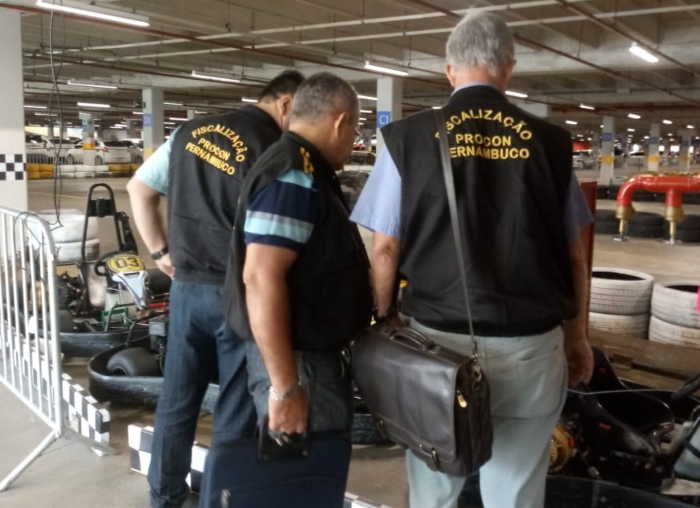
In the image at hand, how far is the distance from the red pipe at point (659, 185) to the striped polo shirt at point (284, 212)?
2.34 metres

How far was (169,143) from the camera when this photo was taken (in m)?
2.18

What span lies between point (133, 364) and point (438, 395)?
2261 mm

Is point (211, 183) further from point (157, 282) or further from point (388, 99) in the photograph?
point (388, 99)

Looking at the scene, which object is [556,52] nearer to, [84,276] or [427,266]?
[84,276]

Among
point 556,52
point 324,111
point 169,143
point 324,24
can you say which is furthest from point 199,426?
point 556,52

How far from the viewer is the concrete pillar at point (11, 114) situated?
6668mm

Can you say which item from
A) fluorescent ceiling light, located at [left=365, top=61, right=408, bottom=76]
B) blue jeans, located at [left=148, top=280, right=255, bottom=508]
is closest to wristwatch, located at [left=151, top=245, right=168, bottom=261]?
blue jeans, located at [left=148, top=280, right=255, bottom=508]

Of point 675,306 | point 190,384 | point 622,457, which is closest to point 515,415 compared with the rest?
point 622,457

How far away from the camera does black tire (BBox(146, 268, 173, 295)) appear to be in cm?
373

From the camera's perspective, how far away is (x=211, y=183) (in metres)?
2.03

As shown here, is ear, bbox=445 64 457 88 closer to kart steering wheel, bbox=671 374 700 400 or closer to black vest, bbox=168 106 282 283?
black vest, bbox=168 106 282 283

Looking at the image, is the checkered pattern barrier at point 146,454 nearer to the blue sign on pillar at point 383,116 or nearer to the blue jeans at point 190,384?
the blue jeans at point 190,384

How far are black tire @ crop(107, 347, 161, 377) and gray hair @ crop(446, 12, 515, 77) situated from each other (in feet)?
7.68

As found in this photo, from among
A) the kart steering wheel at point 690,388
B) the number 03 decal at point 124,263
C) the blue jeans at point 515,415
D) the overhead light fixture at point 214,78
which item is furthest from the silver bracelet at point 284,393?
the overhead light fixture at point 214,78
